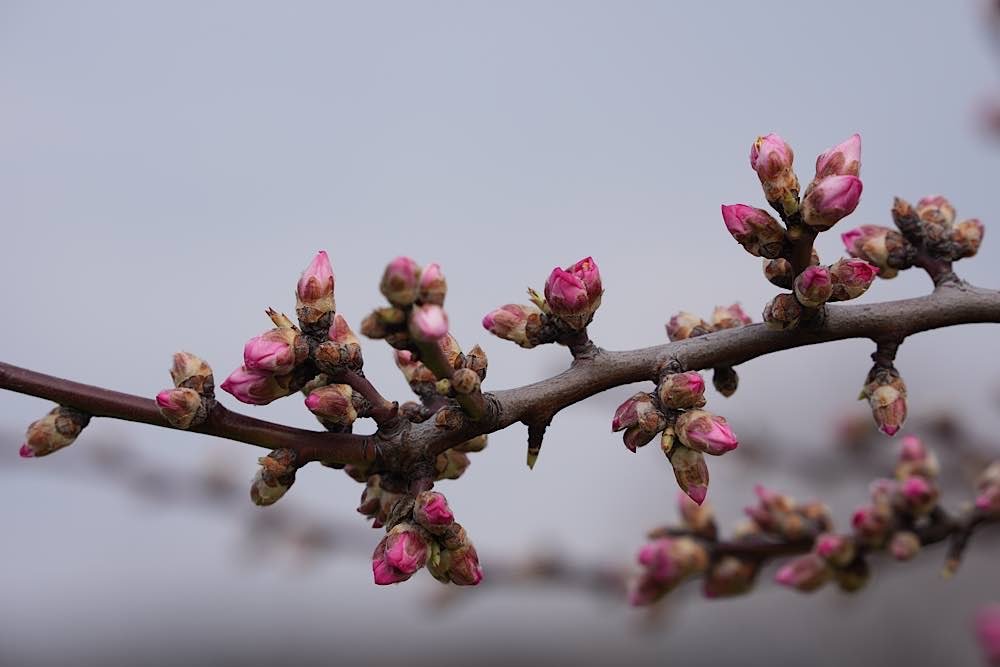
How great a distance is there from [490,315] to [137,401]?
1.52 ft

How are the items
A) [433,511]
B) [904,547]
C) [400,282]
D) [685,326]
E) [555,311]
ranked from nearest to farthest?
1. [400,282]
2. [433,511]
3. [555,311]
4. [685,326]
5. [904,547]

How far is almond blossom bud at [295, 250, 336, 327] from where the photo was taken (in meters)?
1.22

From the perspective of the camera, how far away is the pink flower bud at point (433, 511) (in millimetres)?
1175

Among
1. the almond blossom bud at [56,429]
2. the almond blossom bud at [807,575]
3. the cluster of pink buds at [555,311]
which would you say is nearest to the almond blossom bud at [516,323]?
the cluster of pink buds at [555,311]

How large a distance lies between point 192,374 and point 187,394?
0.08m

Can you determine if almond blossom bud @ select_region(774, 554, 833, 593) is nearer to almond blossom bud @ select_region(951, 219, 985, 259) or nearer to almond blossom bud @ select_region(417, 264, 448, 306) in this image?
almond blossom bud @ select_region(951, 219, 985, 259)

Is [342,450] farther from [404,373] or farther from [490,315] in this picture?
[490,315]

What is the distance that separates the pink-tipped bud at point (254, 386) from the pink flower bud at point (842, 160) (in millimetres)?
740

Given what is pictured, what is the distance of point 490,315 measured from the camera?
53.0 inches

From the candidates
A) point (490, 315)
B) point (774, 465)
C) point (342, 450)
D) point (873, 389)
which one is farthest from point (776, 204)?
point (774, 465)

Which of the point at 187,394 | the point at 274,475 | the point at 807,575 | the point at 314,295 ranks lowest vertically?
the point at 807,575

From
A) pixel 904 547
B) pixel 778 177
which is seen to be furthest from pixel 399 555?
pixel 904 547

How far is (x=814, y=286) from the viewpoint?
1201 millimetres

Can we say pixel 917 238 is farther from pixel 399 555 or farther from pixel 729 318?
pixel 399 555
